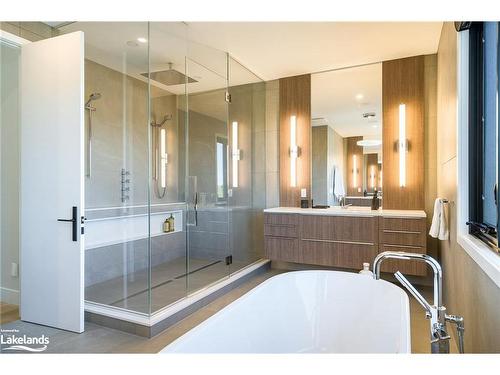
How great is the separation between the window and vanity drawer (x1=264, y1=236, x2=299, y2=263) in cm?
219

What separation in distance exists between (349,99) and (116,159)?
9.70 feet

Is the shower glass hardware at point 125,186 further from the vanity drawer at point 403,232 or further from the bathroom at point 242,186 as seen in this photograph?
the vanity drawer at point 403,232

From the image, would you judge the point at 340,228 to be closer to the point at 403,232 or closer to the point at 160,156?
the point at 403,232

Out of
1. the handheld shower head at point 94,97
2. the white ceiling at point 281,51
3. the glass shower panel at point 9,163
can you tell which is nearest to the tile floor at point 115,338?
the glass shower panel at point 9,163

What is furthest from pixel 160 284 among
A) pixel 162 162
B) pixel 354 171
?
pixel 354 171

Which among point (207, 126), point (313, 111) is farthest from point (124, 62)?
point (313, 111)

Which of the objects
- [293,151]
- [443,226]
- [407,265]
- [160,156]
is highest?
[293,151]

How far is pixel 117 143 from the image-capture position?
369 centimetres

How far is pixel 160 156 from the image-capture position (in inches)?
156

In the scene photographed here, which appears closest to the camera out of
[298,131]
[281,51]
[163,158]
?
[281,51]

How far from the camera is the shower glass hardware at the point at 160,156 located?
389 centimetres

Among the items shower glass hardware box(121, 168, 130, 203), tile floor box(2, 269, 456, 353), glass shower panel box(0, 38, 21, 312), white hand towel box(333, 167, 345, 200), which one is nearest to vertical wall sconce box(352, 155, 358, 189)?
white hand towel box(333, 167, 345, 200)

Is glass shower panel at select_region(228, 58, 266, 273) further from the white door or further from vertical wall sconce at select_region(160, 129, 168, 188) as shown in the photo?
the white door
